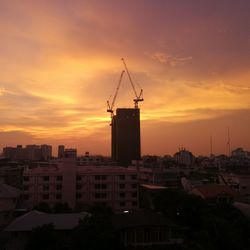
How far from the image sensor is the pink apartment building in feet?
118

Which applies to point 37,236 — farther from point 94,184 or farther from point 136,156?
point 136,156

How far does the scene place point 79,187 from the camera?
36.6m

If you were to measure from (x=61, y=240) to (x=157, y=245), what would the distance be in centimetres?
494

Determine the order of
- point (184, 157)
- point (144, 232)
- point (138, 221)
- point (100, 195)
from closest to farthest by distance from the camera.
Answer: point (144, 232) < point (138, 221) < point (100, 195) < point (184, 157)

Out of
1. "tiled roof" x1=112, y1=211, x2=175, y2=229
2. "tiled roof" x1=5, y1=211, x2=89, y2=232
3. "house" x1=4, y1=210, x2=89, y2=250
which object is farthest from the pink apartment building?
"tiled roof" x1=112, y1=211, x2=175, y2=229

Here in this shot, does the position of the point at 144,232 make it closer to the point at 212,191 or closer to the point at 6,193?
the point at 6,193

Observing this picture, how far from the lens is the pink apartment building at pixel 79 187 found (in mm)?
36000

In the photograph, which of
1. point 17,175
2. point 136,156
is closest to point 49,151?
point 136,156

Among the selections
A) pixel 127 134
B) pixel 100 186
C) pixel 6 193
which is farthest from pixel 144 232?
pixel 127 134

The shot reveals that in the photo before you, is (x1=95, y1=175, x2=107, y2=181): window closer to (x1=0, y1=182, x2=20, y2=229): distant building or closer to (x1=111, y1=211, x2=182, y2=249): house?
(x1=0, y1=182, x2=20, y2=229): distant building

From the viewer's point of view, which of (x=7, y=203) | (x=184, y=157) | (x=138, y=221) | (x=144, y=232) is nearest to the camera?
(x=144, y=232)

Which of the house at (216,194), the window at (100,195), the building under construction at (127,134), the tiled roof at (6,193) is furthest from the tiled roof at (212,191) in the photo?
the building under construction at (127,134)

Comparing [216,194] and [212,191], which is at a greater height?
[212,191]

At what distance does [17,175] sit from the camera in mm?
52969
